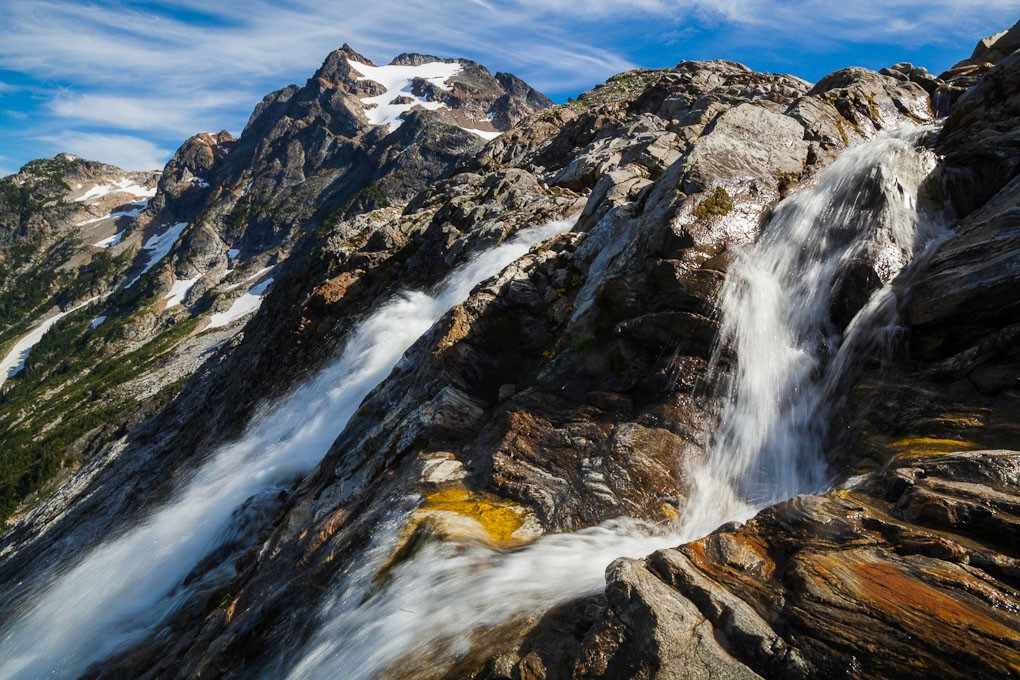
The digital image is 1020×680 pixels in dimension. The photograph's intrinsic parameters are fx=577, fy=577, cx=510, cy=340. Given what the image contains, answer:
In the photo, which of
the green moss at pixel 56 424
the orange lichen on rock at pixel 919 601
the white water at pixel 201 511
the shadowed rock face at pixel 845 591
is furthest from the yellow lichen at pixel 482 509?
the green moss at pixel 56 424

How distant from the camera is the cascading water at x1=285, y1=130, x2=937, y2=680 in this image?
10.4 meters

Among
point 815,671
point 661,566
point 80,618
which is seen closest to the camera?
point 815,671

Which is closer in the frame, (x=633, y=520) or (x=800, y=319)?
(x=633, y=520)

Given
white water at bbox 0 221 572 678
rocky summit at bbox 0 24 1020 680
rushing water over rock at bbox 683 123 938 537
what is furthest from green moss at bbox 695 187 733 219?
white water at bbox 0 221 572 678

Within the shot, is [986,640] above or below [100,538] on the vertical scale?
above

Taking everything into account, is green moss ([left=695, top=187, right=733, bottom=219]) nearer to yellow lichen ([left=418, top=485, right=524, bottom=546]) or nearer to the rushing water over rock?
the rushing water over rock

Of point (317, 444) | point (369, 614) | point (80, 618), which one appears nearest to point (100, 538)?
point (80, 618)

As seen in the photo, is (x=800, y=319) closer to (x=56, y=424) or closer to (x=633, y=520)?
(x=633, y=520)

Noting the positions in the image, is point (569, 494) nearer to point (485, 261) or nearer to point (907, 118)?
point (485, 261)

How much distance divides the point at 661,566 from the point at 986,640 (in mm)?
3783

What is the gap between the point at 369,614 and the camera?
11.2 metres

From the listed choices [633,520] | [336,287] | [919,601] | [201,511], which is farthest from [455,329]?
[336,287]

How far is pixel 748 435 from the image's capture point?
1420 cm

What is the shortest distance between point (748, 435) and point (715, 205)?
785 centimetres
